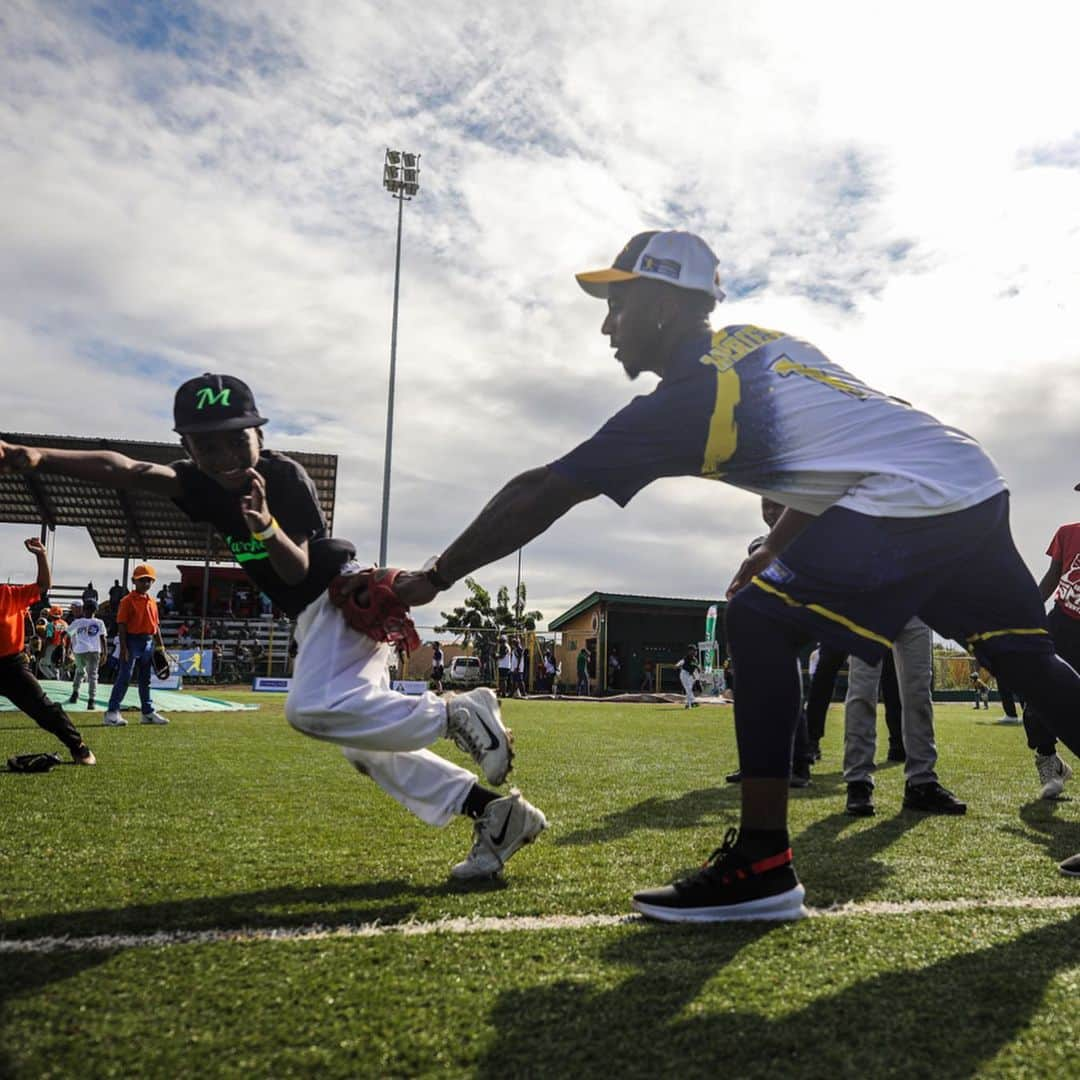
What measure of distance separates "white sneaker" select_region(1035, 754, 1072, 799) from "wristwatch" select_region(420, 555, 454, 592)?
480 centimetres

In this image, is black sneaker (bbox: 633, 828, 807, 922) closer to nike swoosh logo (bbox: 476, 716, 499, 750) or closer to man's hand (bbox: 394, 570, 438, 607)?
nike swoosh logo (bbox: 476, 716, 499, 750)

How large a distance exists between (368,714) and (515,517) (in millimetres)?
932

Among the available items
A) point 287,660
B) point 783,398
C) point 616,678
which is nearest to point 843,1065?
point 783,398

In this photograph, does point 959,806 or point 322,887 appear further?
point 959,806

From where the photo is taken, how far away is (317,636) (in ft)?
10.8

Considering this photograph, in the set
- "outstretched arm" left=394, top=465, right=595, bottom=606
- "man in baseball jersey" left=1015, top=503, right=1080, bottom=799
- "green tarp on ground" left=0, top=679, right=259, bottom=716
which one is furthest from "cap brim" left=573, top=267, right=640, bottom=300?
"green tarp on ground" left=0, top=679, right=259, bottom=716

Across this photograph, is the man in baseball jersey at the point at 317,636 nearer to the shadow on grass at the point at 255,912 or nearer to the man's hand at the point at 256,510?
the man's hand at the point at 256,510

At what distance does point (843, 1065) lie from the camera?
5.52ft

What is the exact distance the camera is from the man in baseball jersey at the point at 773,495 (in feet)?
8.52

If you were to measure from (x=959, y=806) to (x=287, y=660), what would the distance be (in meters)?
28.3

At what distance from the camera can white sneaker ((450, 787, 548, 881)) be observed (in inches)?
125

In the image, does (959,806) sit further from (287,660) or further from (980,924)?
(287,660)

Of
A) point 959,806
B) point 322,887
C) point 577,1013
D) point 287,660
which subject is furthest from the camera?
point 287,660

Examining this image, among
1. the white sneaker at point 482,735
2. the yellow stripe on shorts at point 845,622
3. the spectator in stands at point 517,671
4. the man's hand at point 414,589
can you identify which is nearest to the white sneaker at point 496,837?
the white sneaker at point 482,735
